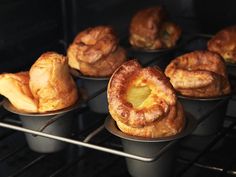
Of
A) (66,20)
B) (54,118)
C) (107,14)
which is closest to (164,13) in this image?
(107,14)

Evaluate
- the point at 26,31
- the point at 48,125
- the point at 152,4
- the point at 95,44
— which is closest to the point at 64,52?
the point at 26,31

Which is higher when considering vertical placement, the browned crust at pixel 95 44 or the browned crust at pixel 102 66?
the browned crust at pixel 95 44

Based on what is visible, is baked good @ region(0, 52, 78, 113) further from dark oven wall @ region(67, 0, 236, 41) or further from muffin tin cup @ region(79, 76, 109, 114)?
dark oven wall @ region(67, 0, 236, 41)

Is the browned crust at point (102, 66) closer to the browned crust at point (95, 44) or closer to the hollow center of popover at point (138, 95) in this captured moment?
the browned crust at point (95, 44)

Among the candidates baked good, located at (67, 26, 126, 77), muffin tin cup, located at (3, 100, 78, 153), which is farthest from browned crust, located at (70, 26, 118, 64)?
muffin tin cup, located at (3, 100, 78, 153)

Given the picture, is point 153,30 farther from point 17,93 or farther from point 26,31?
point 17,93

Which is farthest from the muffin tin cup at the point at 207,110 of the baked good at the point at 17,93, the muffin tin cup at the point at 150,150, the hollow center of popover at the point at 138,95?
the baked good at the point at 17,93
